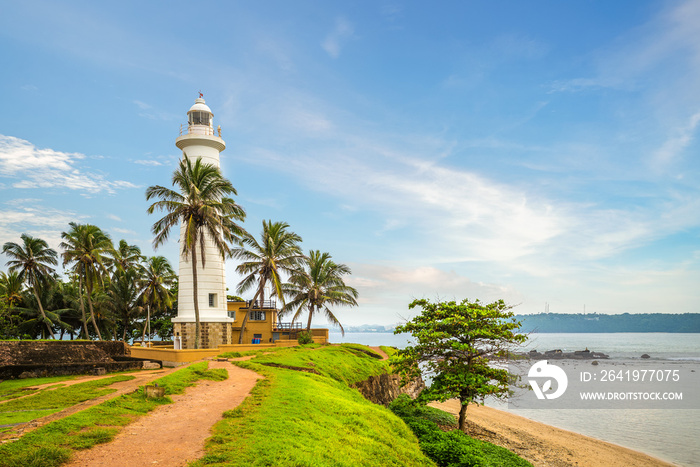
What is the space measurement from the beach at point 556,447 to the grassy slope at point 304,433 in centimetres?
1058

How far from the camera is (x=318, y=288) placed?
1646 inches

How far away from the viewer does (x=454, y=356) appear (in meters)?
18.6

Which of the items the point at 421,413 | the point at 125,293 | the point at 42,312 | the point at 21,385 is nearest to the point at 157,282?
the point at 125,293

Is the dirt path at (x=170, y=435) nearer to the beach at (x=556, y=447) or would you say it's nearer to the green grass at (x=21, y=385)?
the green grass at (x=21, y=385)

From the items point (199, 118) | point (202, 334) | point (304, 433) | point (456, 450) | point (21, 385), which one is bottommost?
point (456, 450)

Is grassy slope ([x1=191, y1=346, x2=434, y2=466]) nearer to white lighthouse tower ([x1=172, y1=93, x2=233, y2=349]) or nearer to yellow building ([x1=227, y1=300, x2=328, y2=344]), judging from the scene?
white lighthouse tower ([x1=172, y1=93, x2=233, y2=349])

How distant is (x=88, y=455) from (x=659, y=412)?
1690 inches

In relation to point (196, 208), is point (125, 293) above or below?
below

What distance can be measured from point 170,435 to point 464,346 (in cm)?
1128

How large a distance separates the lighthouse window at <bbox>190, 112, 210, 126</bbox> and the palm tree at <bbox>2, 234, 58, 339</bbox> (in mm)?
23047

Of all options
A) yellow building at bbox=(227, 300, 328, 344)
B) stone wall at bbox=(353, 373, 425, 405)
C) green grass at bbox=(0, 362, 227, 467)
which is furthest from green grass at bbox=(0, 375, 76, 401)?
yellow building at bbox=(227, 300, 328, 344)

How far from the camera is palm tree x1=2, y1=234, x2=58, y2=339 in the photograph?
142 ft

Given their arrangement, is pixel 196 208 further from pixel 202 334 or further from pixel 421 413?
pixel 421 413

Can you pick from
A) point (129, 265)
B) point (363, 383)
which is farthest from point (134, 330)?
point (363, 383)
